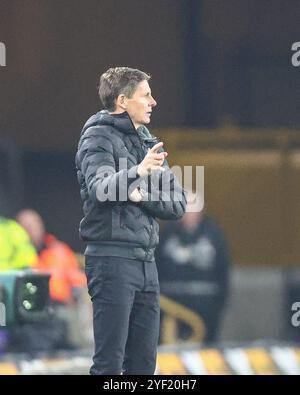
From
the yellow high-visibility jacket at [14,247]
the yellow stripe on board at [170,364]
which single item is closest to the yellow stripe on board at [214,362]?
the yellow stripe on board at [170,364]

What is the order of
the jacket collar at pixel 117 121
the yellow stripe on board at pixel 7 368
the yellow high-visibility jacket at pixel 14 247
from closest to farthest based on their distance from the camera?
the jacket collar at pixel 117 121, the yellow stripe on board at pixel 7 368, the yellow high-visibility jacket at pixel 14 247

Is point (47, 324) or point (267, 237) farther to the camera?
point (267, 237)

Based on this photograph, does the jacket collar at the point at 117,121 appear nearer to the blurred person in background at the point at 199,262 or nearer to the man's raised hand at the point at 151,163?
the man's raised hand at the point at 151,163

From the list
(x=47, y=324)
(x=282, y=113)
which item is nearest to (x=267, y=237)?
(x=282, y=113)

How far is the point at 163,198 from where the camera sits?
7207mm

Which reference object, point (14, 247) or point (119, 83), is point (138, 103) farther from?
point (14, 247)

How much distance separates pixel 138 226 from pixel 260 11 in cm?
1162

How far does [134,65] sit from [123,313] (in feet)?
35.8

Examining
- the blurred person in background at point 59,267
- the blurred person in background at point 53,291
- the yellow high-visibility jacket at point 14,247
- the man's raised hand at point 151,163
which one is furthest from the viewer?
the blurred person in background at point 59,267

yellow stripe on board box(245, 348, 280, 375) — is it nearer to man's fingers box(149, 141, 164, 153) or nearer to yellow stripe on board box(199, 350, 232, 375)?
yellow stripe on board box(199, 350, 232, 375)

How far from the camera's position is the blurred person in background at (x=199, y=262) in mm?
14031

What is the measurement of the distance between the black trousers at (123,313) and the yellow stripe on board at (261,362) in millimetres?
3899
